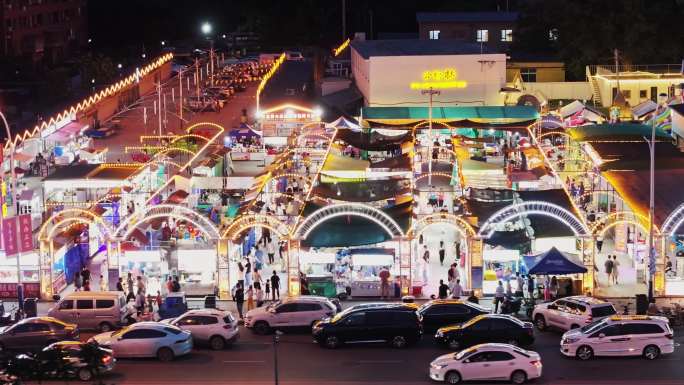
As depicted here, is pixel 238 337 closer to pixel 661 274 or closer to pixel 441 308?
pixel 441 308

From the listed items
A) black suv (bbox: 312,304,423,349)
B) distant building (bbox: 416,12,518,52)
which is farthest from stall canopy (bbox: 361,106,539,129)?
distant building (bbox: 416,12,518,52)

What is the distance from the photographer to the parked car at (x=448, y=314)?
103 feet

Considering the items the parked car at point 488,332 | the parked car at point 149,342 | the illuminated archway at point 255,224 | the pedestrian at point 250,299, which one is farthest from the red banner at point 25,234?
the parked car at point 488,332

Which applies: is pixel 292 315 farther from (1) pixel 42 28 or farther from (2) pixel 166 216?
(1) pixel 42 28

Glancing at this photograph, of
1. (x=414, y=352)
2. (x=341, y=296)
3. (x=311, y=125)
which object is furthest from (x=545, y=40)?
(x=414, y=352)

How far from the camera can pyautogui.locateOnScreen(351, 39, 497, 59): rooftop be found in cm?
6450

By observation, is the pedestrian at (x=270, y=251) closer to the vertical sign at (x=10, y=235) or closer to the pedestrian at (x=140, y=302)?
the pedestrian at (x=140, y=302)

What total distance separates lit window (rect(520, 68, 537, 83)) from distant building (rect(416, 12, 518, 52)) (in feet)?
51.8

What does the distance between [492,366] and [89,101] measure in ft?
165

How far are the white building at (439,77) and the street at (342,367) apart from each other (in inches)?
1325

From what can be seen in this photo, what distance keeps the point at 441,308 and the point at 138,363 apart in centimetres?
778

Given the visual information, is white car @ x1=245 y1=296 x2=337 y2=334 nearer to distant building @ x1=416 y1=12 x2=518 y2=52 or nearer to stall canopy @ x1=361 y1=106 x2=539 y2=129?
stall canopy @ x1=361 y1=106 x2=539 y2=129

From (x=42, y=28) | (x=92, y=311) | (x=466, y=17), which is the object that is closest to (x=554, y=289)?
(x=92, y=311)

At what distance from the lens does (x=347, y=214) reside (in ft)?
119
